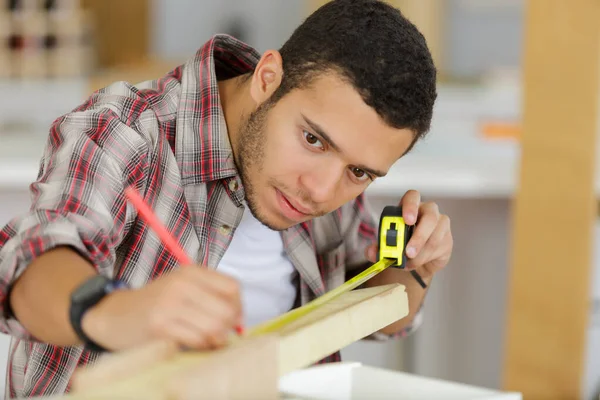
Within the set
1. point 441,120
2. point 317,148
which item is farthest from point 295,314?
point 441,120

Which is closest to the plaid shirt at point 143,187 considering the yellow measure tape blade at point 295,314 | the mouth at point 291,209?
the mouth at point 291,209

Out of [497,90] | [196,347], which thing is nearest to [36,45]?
[497,90]

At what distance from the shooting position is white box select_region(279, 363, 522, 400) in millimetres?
874

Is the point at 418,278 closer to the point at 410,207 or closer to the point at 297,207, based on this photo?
the point at 410,207

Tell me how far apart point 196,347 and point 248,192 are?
0.52 metres

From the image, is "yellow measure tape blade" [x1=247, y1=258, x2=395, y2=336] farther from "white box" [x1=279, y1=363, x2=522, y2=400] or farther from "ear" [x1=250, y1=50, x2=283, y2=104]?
"ear" [x1=250, y1=50, x2=283, y2=104]

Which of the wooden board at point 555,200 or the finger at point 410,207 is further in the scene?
the wooden board at point 555,200

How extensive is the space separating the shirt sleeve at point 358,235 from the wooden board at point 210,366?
611 mm

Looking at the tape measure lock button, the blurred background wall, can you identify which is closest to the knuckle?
the tape measure lock button

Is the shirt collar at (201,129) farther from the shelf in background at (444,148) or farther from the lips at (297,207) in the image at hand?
the shelf in background at (444,148)

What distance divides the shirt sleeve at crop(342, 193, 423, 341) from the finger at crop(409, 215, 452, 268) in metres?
0.21

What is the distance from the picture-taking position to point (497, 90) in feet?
12.9

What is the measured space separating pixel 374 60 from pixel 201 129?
0.95 ft

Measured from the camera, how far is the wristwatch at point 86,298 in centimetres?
74
